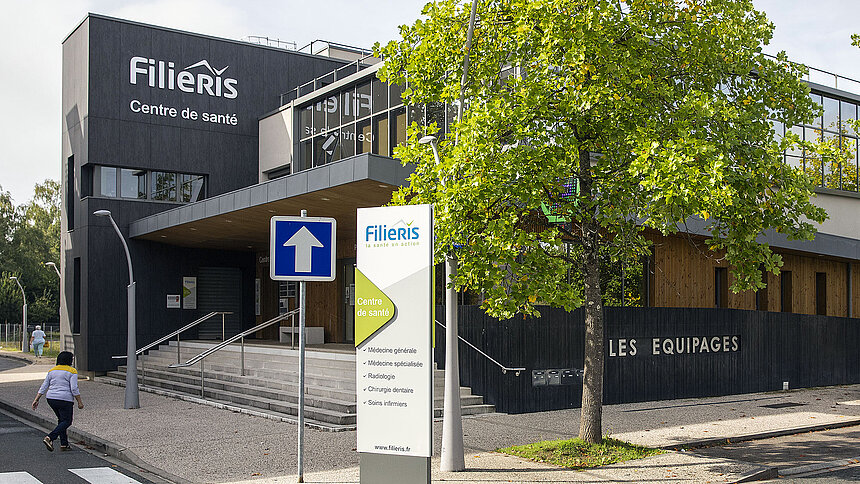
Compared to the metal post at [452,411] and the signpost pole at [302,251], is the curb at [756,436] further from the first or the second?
the signpost pole at [302,251]

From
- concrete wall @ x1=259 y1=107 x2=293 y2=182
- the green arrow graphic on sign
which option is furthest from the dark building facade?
the green arrow graphic on sign

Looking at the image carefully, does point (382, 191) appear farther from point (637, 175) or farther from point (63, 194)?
point (63, 194)

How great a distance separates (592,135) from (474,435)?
4951 millimetres

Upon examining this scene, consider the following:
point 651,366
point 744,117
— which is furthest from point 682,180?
point 651,366

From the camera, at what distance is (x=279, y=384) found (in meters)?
17.0

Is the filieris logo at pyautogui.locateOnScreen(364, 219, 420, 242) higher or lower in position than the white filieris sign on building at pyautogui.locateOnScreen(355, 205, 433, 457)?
higher

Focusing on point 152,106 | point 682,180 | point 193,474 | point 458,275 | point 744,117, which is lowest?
point 193,474

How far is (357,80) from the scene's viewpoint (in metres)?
24.9

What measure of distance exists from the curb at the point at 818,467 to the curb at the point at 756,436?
1.72 metres

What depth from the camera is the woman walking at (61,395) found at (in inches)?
483

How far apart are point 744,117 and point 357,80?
54.3ft

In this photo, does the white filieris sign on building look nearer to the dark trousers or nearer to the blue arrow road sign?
the blue arrow road sign

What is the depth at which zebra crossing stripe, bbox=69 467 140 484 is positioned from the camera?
995 centimetres

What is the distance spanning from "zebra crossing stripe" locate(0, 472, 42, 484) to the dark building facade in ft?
52.6
